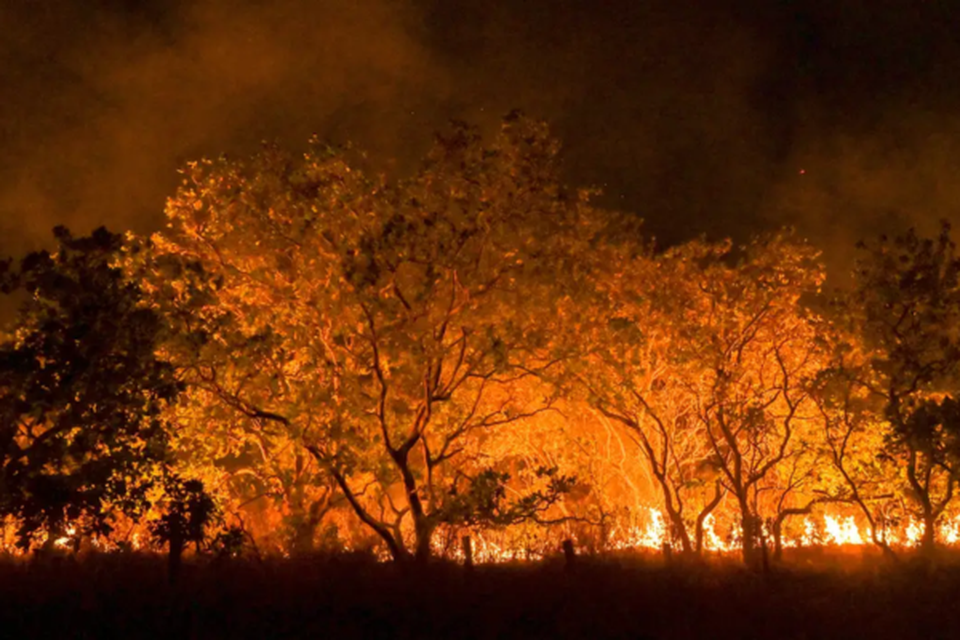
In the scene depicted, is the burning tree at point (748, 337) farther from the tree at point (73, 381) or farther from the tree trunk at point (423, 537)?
the tree at point (73, 381)

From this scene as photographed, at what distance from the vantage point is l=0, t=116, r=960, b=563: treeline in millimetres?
11312

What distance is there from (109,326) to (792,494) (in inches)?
1060

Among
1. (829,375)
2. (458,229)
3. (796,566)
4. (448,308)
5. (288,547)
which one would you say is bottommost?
(796,566)

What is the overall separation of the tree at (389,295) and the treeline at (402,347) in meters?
0.06

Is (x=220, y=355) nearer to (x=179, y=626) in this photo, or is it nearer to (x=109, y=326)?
(x=109, y=326)

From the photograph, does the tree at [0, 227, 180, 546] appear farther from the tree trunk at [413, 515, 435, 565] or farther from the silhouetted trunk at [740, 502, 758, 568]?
the silhouetted trunk at [740, 502, 758, 568]

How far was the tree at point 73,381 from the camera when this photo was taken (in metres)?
10.9

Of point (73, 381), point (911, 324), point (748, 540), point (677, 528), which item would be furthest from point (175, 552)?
point (911, 324)

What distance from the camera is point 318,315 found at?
1744cm

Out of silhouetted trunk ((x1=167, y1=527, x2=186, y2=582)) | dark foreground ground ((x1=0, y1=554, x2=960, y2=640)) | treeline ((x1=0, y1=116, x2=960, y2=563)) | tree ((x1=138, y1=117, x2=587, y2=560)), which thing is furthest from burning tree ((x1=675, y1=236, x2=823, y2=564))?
silhouetted trunk ((x1=167, y1=527, x2=186, y2=582))

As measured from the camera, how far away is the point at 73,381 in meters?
10.9

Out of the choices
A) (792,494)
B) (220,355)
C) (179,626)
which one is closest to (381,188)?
(220,355)

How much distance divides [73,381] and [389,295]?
23.5ft

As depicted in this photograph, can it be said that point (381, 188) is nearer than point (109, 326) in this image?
No
